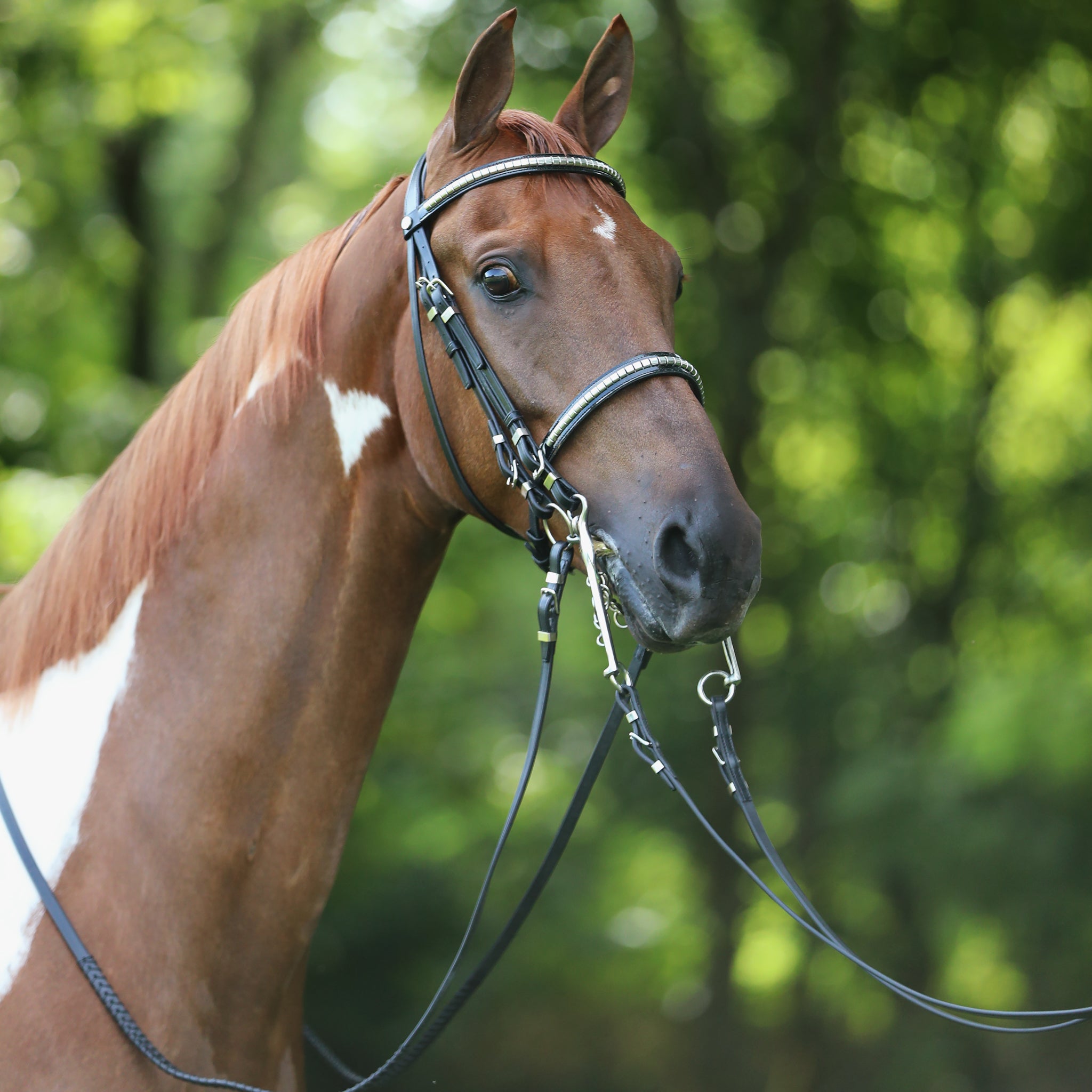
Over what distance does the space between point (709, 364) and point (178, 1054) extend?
6051 millimetres

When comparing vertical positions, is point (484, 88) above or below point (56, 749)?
above

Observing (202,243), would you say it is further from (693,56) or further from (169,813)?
(169,813)

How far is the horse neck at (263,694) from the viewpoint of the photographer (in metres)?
2.04

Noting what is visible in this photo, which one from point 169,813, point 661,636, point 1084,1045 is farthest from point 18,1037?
point 1084,1045

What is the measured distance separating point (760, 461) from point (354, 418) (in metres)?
5.79

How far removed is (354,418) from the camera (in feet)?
7.10

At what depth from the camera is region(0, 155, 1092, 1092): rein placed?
1.92 metres

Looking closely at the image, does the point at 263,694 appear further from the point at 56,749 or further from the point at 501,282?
the point at 501,282

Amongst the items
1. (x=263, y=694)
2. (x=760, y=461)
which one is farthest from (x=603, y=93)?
(x=760, y=461)

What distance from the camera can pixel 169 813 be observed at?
2055 mm

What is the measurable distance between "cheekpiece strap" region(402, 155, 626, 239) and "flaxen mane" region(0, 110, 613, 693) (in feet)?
0.08

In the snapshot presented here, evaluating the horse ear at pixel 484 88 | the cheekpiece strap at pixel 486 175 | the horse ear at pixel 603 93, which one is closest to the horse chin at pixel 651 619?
the cheekpiece strap at pixel 486 175

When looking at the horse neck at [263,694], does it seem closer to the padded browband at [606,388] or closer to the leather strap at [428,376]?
the leather strap at [428,376]

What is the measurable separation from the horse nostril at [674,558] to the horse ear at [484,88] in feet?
3.16
